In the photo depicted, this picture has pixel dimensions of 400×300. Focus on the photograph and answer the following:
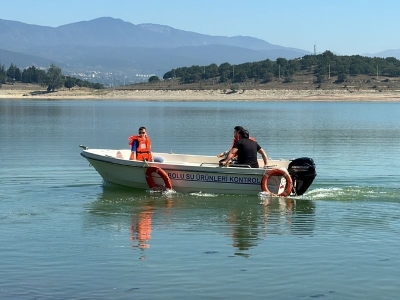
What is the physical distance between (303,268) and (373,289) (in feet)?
4.09

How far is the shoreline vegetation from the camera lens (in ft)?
344

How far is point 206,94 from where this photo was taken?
115 metres

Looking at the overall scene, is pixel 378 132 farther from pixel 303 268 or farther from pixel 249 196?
pixel 303 268

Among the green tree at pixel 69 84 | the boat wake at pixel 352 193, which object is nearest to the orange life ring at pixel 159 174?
the boat wake at pixel 352 193

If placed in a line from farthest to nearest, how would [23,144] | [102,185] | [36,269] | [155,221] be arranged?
[23,144] < [102,185] < [155,221] < [36,269]

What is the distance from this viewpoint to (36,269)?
1170 centimetres

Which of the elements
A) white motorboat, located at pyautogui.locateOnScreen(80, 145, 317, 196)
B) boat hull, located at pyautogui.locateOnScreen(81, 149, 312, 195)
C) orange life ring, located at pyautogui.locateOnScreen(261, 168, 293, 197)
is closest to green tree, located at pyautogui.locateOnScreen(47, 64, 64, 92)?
boat hull, located at pyautogui.locateOnScreen(81, 149, 312, 195)

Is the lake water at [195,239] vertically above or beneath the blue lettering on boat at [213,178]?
beneath

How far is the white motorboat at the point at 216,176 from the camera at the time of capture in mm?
18016

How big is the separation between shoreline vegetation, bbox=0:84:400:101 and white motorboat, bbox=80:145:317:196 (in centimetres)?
8463

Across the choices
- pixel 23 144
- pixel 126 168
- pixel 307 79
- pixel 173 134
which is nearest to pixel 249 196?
pixel 126 168

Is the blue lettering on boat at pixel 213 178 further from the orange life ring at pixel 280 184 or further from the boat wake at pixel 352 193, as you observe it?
the boat wake at pixel 352 193

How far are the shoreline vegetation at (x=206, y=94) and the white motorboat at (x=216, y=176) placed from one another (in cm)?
8463

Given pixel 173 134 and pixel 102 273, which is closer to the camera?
pixel 102 273
